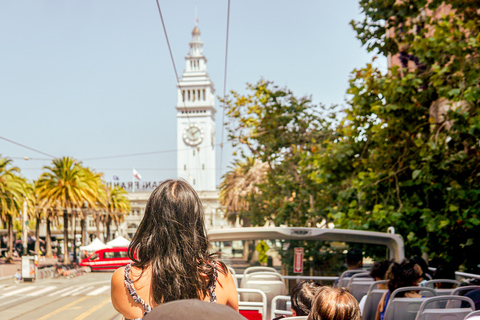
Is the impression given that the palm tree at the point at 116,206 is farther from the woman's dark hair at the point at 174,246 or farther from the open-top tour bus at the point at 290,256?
the woman's dark hair at the point at 174,246

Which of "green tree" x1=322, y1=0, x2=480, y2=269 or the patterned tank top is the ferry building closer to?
"green tree" x1=322, y1=0, x2=480, y2=269

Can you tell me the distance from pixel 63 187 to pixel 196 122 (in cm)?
10509

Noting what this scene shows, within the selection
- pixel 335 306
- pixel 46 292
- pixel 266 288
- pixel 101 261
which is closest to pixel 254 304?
pixel 266 288

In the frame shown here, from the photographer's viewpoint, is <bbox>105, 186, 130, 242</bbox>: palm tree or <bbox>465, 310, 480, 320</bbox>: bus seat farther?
<bbox>105, 186, 130, 242</bbox>: palm tree

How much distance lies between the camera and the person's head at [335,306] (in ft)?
8.84

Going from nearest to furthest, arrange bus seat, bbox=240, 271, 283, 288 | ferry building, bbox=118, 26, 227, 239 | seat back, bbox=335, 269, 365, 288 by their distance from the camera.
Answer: bus seat, bbox=240, 271, 283, 288 < seat back, bbox=335, 269, 365, 288 < ferry building, bbox=118, 26, 227, 239

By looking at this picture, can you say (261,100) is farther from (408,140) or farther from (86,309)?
(86,309)

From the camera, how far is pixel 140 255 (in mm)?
2545

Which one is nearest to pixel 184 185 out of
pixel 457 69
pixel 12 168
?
pixel 457 69

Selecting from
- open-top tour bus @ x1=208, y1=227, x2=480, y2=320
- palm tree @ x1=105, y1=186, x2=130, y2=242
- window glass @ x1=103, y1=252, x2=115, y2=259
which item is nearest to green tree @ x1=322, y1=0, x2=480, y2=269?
open-top tour bus @ x1=208, y1=227, x2=480, y2=320

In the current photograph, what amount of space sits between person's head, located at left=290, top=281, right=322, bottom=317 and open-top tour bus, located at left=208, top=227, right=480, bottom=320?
2321mm

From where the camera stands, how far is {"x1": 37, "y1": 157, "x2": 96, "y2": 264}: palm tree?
43.1m

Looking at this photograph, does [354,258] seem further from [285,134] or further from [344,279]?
[285,134]

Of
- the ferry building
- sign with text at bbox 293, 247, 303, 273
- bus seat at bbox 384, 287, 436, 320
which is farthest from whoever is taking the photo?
the ferry building
